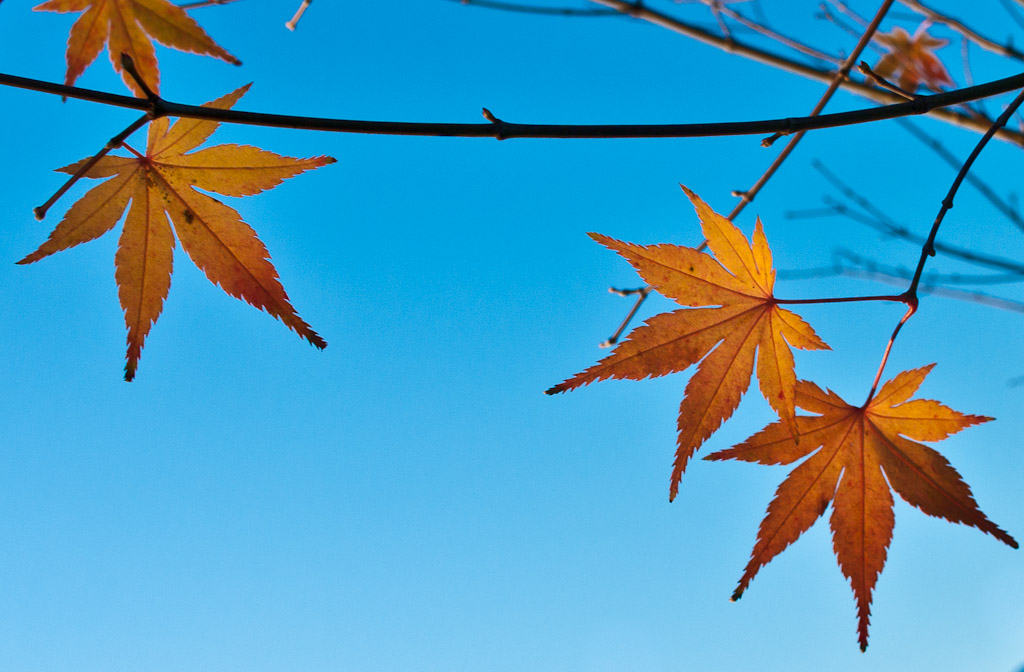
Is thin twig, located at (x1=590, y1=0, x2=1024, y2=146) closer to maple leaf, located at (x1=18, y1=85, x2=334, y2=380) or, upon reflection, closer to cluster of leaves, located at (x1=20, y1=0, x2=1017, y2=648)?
cluster of leaves, located at (x1=20, y1=0, x2=1017, y2=648)

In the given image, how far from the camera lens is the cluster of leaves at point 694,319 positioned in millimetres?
1157

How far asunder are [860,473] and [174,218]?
148 centimetres

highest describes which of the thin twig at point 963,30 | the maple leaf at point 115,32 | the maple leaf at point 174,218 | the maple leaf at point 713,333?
the thin twig at point 963,30

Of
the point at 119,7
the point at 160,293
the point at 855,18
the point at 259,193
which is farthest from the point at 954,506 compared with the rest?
the point at 855,18

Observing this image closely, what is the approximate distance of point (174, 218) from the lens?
1.22 meters

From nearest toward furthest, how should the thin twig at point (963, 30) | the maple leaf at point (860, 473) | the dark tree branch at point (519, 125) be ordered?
the dark tree branch at point (519, 125) < the maple leaf at point (860, 473) < the thin twig at point (963, 30)

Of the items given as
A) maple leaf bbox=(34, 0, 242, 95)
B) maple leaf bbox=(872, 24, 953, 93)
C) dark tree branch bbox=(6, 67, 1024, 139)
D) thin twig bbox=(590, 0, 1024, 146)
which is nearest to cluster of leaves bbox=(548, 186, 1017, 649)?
dark tree branch bbox=(6, 67, 1024, 139)

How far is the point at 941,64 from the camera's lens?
8.56ft

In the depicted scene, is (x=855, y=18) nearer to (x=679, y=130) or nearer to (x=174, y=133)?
(x=679, y=130)

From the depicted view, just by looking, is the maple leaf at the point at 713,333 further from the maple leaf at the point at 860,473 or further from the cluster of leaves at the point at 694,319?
the maple leaf at the point at 860,473

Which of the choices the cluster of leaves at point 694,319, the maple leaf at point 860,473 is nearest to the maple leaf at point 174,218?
the cluster of leaves at point 694,319

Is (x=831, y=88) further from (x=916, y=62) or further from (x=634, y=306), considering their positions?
(x=916, y=62)

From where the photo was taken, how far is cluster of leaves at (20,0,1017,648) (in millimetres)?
1157

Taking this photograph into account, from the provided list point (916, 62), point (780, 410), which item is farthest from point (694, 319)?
point (916, 62)
